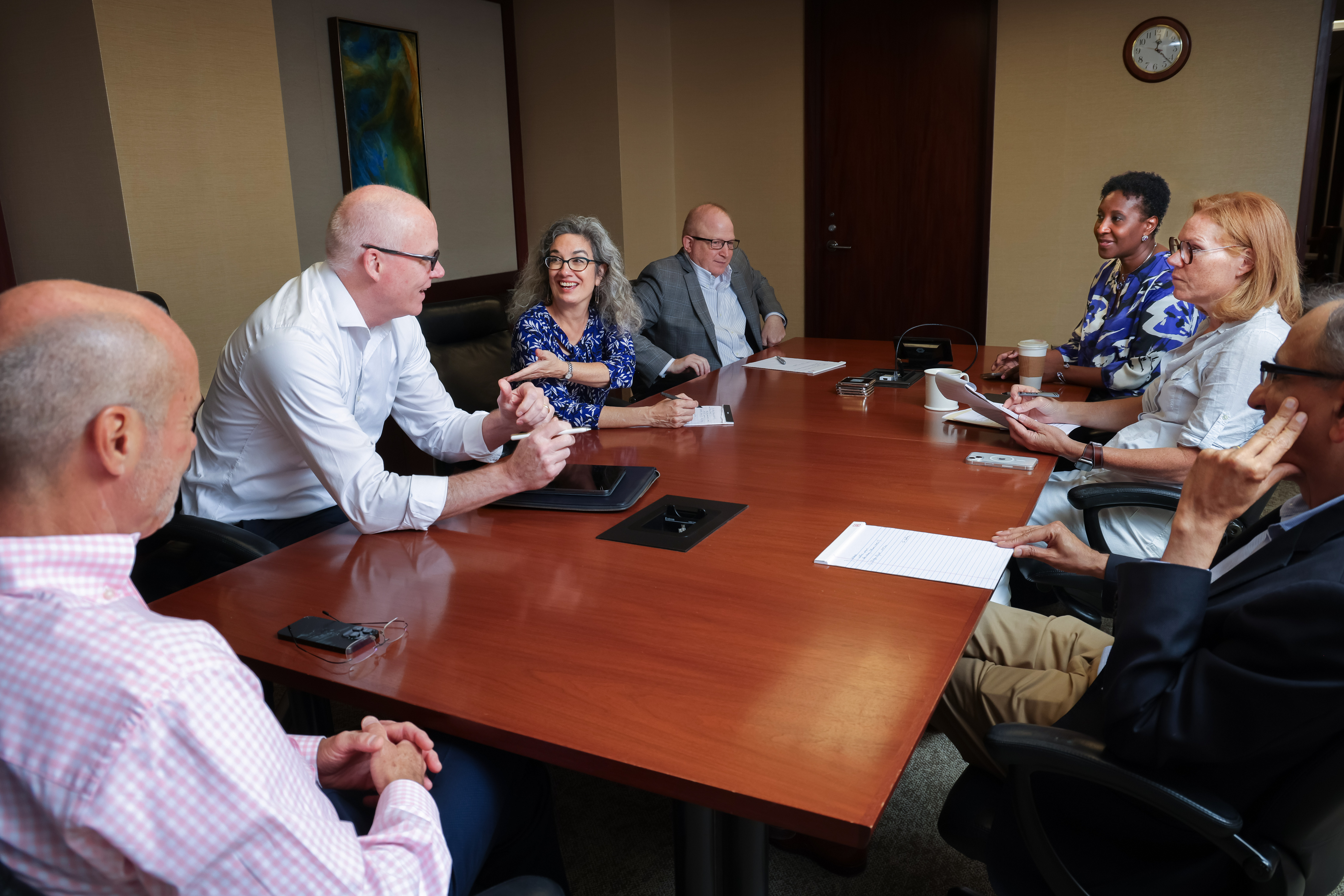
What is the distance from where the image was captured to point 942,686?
3.81ft

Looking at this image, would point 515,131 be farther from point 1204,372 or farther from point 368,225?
point 1204,372

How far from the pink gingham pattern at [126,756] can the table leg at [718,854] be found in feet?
1.66

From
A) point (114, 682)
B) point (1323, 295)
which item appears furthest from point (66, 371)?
point (1323, 295)

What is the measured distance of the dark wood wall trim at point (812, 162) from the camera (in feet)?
19.2

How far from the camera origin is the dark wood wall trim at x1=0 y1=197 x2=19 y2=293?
3648 millimetres

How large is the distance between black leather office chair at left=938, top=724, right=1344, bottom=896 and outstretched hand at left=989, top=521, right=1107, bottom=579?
51 centimetres

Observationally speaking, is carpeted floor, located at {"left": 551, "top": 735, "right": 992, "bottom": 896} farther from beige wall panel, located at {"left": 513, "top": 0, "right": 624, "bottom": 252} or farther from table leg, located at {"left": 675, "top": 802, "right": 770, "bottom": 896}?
beige wall panel, located at {"left": 513, "top": 0, "right": 624, "bottom": 252}

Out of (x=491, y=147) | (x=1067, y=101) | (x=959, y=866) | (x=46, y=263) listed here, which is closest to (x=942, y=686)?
(x=959, y=866)

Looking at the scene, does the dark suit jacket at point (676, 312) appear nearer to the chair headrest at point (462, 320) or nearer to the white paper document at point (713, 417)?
the chair headrest at point (462, 320)

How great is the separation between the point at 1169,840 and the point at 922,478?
99cm

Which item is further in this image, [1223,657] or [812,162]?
[812,162]

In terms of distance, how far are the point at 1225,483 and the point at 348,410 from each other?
1.57m

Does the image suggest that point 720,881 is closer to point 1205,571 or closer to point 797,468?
point 1205,571

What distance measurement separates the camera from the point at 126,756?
0.71 metres
